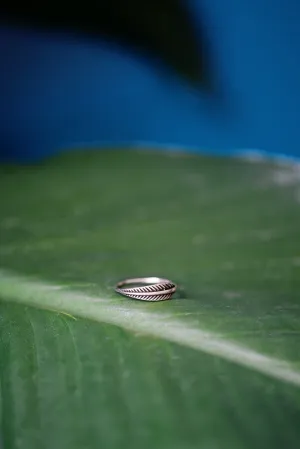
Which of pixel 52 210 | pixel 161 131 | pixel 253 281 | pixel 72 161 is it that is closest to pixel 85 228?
pixel 52 210

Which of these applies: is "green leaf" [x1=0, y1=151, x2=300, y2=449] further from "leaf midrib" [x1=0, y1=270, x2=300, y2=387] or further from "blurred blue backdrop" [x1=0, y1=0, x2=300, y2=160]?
"blurred blue backdrop" [x1=0, y1=0, x2=300, y2=160]

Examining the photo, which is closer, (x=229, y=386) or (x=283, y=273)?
(x=229, y=386)

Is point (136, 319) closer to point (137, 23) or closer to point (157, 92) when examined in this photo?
point (137, 23)

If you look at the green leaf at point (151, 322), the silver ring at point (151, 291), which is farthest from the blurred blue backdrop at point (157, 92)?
the silver ring at point (151, 291)

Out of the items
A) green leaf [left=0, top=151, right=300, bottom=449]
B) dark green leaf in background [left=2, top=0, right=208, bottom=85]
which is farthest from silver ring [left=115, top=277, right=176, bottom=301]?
dark green leaf in background [left=2, top=0, right=208, bottom=85]

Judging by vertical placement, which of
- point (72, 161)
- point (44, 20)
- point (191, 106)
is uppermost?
point (44, 20)

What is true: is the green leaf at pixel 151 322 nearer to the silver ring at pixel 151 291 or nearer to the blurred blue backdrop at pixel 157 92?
the silver ring at pixel 151 291

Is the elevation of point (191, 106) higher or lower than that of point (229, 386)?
higher

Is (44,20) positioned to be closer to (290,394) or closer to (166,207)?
(166,207)
